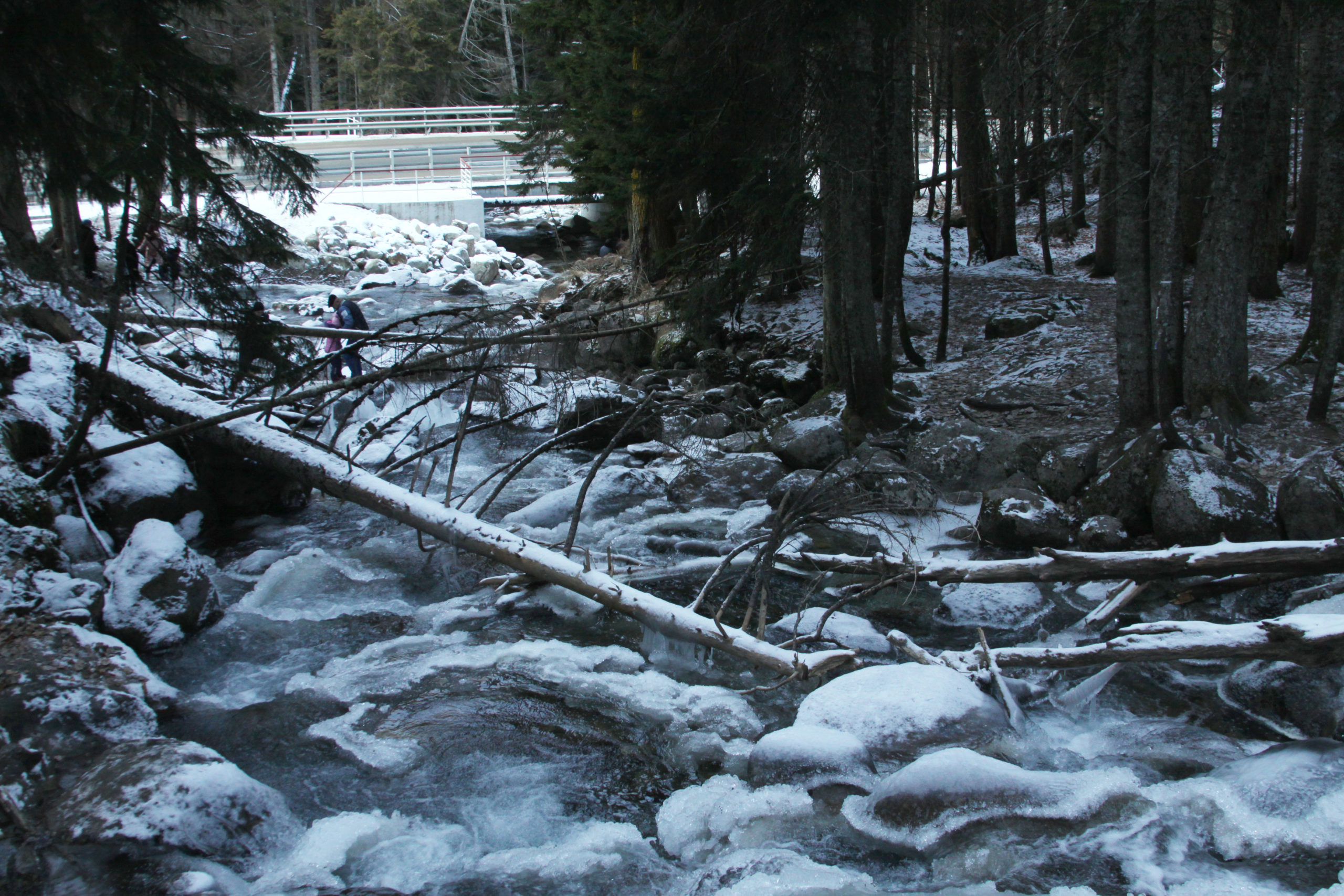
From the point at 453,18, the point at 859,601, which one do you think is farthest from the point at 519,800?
the point at 453,18

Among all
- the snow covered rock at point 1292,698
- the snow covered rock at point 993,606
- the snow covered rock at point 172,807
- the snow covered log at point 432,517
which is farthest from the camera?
the snow covered rock at point 993,606

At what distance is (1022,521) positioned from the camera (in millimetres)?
7449

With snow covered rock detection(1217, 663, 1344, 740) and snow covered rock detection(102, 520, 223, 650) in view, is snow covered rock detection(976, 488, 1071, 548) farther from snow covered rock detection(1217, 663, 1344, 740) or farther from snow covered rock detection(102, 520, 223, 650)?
snow covered rock detection(102, 520, 223, 650)

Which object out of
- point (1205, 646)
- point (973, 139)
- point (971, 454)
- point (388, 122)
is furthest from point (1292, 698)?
point (388, 122)

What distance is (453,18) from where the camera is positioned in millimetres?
40469

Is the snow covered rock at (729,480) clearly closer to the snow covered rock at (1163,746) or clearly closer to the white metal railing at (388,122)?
the snow covered rock at (1163,746)

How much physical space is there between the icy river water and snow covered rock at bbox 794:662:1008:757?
0.31 feet

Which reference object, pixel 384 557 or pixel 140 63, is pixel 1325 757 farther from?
pixel 140 63

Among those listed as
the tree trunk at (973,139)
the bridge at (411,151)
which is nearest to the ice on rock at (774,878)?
the tree trunk at (973,139)

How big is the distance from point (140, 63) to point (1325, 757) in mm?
8417

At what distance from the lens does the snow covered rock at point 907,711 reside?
4.81 meters

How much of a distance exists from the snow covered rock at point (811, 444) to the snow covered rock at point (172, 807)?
646 centimetres

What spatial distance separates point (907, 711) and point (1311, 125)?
1297 centimetres

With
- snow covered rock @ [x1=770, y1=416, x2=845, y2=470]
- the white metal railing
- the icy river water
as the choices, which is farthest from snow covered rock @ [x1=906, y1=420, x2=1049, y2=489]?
the white metal railing
